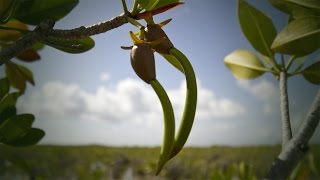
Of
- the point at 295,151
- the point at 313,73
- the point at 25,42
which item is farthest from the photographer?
the point at 313,73

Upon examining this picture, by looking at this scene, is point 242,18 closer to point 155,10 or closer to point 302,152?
point 155,10

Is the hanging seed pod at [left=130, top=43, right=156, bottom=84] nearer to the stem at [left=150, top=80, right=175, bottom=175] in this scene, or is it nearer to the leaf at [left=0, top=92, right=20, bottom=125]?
the stem at [left=150, top=80, right=175, bottom=175]

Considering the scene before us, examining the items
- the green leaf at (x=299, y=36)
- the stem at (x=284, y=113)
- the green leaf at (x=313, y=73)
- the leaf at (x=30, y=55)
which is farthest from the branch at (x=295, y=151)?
the leaf at (x=30, y=55)

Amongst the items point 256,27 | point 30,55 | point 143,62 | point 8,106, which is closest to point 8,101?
point 8,106

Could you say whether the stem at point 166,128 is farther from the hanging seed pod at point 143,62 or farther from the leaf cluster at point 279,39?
the leaf cluster at point 279,39

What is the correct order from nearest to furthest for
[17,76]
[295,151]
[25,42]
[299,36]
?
[295,151] → [25,42] → [299,36] → [17,76]

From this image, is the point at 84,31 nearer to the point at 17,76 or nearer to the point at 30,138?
the point at 30,138

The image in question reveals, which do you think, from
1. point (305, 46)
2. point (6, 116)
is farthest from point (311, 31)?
point (6, 116)
